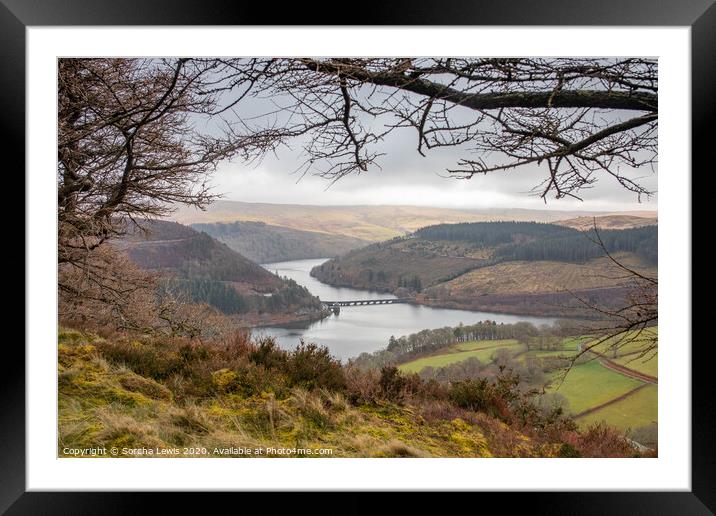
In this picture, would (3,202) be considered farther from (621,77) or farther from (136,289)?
(621,77)

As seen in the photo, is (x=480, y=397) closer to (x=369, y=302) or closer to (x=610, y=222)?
(x=369, y=302)

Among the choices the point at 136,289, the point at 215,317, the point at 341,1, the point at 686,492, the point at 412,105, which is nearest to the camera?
the point at 341,1

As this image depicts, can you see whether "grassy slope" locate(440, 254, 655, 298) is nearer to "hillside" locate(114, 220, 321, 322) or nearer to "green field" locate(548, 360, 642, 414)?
"green field" locate(548, 360, 642, 414)

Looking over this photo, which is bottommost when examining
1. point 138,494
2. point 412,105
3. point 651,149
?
point 138,494

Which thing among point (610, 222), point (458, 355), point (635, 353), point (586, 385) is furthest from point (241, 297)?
point (635, 353)

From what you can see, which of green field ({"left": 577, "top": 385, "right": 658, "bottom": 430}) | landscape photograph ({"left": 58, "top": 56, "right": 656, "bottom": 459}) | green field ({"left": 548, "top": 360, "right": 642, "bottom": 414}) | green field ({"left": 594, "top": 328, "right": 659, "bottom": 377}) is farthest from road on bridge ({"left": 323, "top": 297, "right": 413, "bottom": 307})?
green field ({"left": 577, "top": 385, "right": 658, "bottom": 430})

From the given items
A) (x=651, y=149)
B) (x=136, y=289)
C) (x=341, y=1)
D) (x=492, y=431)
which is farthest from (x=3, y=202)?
(x=651, y=149)
